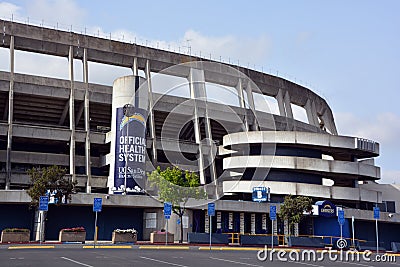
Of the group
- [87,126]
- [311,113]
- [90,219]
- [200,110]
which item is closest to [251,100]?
[200,110]

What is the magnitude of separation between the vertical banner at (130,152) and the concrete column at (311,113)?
4015cm

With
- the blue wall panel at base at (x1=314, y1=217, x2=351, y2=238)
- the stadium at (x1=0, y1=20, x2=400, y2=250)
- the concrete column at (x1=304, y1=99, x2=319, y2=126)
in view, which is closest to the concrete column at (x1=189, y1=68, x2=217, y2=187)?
the stadium at (x1=0, y1=20, x2=400, y2=250)

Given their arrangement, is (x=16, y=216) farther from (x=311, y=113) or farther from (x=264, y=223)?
(x=311, y=113)

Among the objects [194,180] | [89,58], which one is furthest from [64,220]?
[89,58]

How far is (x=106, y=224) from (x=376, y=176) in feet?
119

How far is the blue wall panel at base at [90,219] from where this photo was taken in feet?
179

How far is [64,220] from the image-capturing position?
54906mm

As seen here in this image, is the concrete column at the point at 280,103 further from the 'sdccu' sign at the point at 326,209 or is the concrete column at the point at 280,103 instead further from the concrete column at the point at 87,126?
the concrete column at the point at 87,126

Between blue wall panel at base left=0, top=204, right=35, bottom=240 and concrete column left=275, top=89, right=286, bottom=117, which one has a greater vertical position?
concrete column left=275, top=89, right=286, bottom=117

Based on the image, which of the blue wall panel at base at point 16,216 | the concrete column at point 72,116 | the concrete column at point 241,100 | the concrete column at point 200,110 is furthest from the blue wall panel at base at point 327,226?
the blue wall panel at base at point 16,216

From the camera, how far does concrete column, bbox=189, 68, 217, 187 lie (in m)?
70.4

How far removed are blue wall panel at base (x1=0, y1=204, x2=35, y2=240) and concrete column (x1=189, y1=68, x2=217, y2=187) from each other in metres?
22.8

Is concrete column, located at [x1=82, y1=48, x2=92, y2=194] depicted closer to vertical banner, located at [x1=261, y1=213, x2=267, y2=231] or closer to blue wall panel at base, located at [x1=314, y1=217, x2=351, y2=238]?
vertical banner, located at [x1=261, y1=213, x2=267, y2=231]

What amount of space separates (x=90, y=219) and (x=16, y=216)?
7.41m
